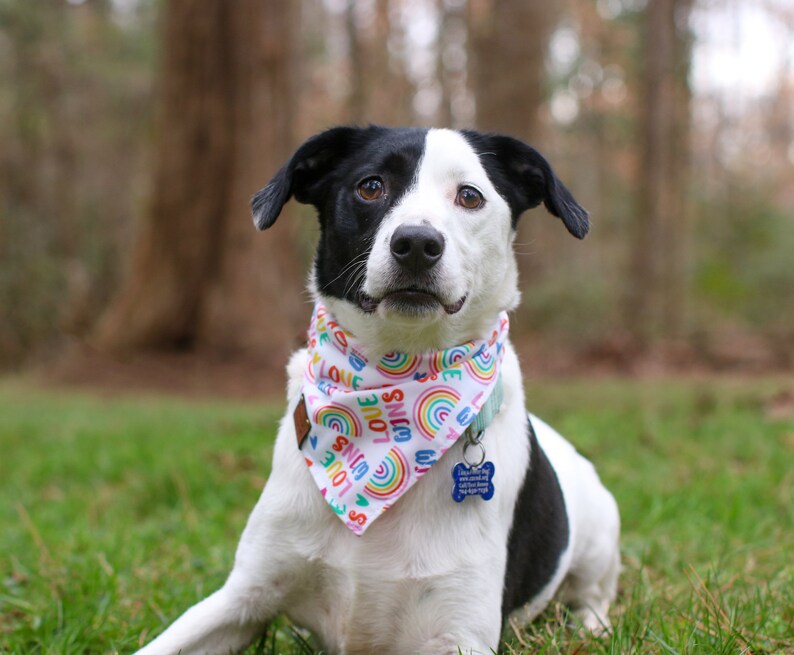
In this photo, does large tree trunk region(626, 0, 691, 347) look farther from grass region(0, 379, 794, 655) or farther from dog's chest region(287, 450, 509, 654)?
dog's chest region(287, 450, 509, 654)

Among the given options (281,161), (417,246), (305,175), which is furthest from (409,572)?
(281,161)

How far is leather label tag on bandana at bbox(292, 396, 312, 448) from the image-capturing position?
115 inches

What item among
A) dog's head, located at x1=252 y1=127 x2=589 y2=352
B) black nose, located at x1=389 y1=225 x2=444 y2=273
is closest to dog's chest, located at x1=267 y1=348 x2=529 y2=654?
dog's head, located at x1=252 y1=127 x2=589 y2=352

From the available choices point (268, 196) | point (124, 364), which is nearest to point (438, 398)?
point (268, 196)

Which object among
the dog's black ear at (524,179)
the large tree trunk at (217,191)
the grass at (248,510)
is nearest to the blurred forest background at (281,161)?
the large tree trunk at (217,191)

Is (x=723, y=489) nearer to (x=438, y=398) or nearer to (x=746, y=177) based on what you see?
(x=438, y=398)

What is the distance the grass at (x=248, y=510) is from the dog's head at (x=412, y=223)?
3.29ft

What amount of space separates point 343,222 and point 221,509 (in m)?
2.52

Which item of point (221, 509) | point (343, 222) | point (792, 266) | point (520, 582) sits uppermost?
point (343, 222)

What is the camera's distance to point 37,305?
52.6 ft

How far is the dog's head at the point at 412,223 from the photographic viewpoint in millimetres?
2680

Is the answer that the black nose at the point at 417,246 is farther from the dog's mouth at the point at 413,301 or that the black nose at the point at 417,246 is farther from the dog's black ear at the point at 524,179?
the dog's black ear at the point at 524,179

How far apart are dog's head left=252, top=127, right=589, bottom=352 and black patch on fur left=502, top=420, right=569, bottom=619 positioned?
0.50 m

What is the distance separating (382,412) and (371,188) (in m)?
0.67
